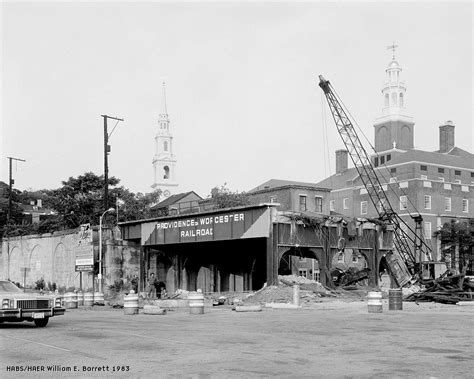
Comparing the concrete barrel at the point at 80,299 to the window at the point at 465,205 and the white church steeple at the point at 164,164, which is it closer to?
the window at the point at 465,205

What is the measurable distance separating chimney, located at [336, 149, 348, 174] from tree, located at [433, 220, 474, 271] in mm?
30736

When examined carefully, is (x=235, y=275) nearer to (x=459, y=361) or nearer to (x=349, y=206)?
(x=349, y=206)

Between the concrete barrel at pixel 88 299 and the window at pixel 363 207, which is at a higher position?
the window at pixel 363 207

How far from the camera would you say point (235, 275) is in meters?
63.8

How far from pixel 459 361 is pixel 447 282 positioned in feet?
89.5


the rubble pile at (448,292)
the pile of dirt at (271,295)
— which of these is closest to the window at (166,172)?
the pile of dirt at (271,295)

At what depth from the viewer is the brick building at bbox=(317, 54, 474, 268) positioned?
8775 centimetres

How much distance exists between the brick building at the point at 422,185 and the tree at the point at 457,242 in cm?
151

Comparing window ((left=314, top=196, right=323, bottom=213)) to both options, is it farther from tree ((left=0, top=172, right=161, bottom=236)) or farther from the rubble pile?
the rubble pile

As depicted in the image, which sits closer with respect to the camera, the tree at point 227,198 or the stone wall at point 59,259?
the stone wall at point 59,259

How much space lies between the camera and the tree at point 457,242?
272 feet

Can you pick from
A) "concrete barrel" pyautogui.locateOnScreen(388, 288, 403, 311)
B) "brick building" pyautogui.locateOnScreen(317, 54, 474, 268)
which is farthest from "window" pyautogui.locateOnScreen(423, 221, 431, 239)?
"concrete barrel" pyautogui.locateOnScreen(388, 288, 403, 311)

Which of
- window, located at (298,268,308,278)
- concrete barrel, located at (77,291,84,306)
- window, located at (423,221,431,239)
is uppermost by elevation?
window, located at (423,221,431,239)

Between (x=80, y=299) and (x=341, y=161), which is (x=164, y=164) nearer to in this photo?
(x=341, y=161)
